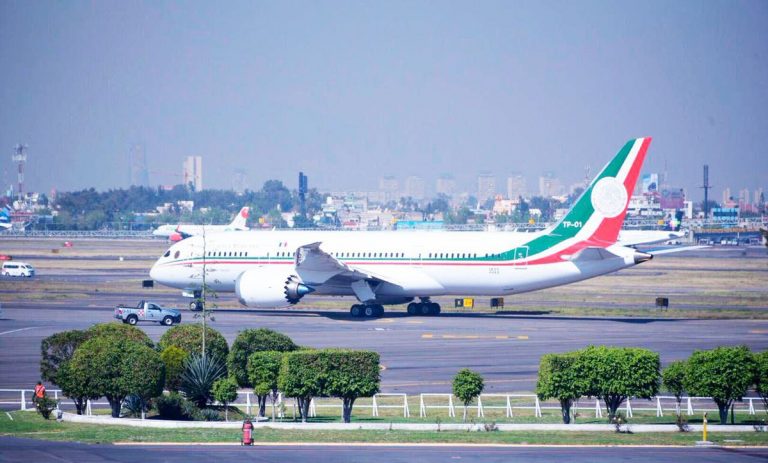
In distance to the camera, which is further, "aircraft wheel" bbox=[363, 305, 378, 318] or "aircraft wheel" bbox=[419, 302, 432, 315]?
"aircraft wheel" bbox=[419, 302, 432, 315]

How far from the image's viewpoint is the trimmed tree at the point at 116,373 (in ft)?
107

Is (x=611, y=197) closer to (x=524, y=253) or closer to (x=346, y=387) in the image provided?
(x=524, y=253)

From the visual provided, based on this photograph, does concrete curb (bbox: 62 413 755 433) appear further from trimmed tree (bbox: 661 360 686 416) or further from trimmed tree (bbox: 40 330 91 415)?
trimmed tree (bbox: 40 330 91 415)

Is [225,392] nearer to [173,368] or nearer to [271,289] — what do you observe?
[173,368]

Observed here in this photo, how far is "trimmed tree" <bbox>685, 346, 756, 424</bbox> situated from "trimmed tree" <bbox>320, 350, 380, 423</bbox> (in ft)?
30.8

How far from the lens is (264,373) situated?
3369 cm

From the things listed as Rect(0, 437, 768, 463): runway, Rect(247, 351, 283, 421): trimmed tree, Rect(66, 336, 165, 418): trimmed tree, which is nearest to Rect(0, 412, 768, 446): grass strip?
Rect(0, 437, 768, 463): runway

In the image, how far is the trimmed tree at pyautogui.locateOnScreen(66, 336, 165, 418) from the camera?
1282 inches

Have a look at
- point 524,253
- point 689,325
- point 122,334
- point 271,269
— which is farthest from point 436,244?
point 122,334

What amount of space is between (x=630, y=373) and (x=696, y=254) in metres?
134

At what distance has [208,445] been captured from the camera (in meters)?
27.8

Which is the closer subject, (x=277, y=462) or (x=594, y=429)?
(x=277, y=462)

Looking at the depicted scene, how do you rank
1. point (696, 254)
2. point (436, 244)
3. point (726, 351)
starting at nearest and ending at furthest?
1. point (726, 351)
2. point (436, 244)
3. point (696, 254)

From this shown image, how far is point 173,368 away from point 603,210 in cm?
3229
